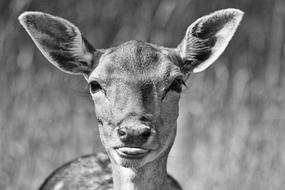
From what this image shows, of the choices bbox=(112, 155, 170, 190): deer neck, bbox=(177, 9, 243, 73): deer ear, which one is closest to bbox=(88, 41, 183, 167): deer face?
bbox=(112, 155, 170, 190): deer neck

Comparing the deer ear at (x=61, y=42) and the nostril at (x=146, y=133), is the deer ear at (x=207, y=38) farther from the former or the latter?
the nostril at (x=146, y=133)

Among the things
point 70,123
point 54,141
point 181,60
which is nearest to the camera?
point 181,60

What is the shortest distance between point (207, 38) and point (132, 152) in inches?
49.3

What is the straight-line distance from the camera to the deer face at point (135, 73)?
4.88 m

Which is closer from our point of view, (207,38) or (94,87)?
(94,87)

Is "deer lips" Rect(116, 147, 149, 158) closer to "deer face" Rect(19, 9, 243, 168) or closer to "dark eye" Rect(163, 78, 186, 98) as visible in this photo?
"deer face" Rect(19, 9, 243, 168)

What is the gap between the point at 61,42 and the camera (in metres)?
5.61

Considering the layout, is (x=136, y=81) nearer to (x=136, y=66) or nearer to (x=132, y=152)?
(x=136, y=66)

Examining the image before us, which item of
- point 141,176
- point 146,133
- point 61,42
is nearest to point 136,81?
point 146,133

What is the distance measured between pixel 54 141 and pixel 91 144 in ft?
1.33

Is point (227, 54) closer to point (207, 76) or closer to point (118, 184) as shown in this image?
point (207, 76)

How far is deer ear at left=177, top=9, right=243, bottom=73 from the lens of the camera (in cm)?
560

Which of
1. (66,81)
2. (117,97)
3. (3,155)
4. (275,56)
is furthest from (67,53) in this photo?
(275,56)

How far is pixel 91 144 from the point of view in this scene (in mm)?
8336
